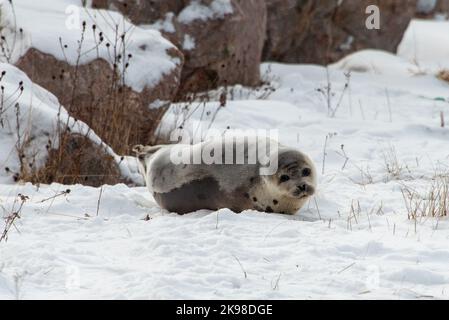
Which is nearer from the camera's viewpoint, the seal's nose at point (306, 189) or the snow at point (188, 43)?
the seal's nose at point (306, 189)

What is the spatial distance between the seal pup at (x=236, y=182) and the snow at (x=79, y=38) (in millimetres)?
2271

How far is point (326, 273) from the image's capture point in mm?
4004

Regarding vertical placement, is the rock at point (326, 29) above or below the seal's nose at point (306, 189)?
above

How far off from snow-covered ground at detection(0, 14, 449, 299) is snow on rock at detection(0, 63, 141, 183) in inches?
20.3

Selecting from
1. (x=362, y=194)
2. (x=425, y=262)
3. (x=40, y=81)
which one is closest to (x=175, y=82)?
(x=40, y=81)

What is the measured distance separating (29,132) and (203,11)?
4.36 metres

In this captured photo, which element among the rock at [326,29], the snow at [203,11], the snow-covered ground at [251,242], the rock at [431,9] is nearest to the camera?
the snow-covered ground at [251,242]

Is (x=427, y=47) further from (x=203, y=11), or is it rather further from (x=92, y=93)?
(x=92, y=93)

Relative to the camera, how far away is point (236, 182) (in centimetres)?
541

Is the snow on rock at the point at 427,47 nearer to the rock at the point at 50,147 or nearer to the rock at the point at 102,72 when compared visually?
the rock at the point at 102,72

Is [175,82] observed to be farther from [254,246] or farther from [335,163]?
[254,246]

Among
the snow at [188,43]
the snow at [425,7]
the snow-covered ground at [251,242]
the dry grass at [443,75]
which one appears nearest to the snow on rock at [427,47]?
the dry grass at [443,75]

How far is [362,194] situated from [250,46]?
5500mm

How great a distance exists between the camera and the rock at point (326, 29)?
12914mm
